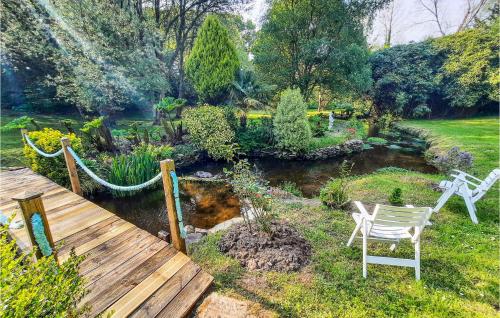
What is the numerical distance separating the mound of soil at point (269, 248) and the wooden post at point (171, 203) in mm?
628

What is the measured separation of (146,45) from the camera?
Result: 965 cm

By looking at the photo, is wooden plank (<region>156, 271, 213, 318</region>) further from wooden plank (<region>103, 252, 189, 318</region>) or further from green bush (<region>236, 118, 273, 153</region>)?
green bush (<region>236, 118, 273, 153</region>)

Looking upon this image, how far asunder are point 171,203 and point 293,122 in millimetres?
7173

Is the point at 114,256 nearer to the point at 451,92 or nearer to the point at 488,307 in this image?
the point at 488,307

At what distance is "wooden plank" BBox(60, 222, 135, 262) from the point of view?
2779mm

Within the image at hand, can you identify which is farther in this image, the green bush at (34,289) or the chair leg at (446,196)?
the chair leg at (446,196)

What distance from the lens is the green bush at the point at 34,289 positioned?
3.48 ft

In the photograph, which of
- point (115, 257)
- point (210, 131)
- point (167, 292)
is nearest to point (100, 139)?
point (210, 131)

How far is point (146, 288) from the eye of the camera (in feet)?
7.66

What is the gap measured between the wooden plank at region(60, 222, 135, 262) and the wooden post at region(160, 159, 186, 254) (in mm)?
821

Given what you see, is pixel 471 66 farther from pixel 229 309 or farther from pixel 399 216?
pixel 229 309

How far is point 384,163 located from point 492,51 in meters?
13.8

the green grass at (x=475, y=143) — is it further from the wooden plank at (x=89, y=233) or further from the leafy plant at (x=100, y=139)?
the leafy plant at (x=100, y=139)

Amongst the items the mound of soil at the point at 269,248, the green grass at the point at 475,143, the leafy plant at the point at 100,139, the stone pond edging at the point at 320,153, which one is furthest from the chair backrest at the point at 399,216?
the leafy plant at the point at 100,139
